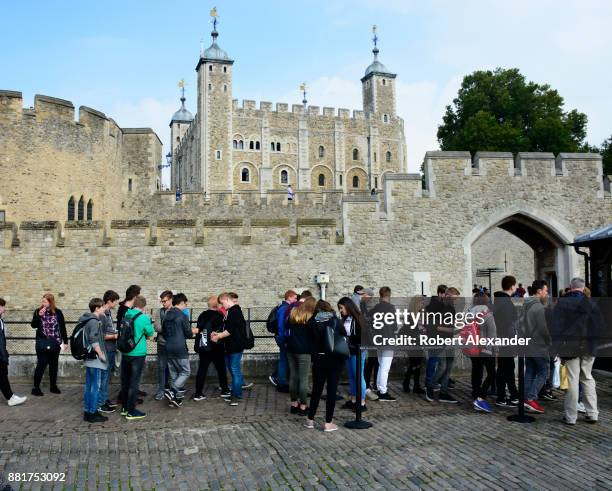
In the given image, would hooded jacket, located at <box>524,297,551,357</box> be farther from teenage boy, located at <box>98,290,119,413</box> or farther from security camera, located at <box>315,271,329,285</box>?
security camera, located at <box>315,271,329,285</box>

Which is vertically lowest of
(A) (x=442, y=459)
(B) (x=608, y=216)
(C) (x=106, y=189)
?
(A) (x=442, y=459)

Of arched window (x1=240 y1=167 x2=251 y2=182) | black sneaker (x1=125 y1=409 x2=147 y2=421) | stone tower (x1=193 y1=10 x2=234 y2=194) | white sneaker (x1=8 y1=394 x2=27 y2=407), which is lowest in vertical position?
black sneaker (x1=125 y1=409 x2=147 y2=421)

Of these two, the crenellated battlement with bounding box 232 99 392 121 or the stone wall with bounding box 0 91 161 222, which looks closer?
the stone wall with bounding box 0 91 161 222

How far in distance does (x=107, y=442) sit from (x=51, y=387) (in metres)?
2.95

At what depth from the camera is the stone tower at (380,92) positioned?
8150 centimetres

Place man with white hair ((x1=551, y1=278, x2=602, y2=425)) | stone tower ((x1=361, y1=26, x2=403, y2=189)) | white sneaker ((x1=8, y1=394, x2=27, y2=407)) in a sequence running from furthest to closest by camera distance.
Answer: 1. stone tower ((x1=361, y1=26, x2=403, y2=189))
2. white sneaker ((x1=8, y1=394, x2=27, y2=407))
3. man with white hair ((x1=551, y1=278, x2=602, y2=425))

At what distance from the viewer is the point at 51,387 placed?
8.45 m

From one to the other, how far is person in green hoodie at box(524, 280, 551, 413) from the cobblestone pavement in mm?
314

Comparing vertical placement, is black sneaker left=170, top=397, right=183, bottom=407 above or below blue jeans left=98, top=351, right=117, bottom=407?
below

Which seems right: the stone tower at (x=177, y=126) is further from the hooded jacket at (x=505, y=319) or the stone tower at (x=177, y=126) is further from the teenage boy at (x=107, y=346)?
the hooded jacket at (x=505, y=319)

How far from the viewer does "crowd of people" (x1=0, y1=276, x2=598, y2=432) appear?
6828mm

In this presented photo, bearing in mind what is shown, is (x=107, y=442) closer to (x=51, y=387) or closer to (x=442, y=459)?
(x=51, y=387)

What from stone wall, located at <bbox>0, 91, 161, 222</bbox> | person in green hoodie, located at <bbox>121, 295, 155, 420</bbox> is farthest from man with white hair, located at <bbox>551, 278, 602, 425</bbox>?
stone wall, located at <bbox>0, 91, 161, 222</bbox>

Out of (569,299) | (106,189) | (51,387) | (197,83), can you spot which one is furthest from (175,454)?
(197,83)
